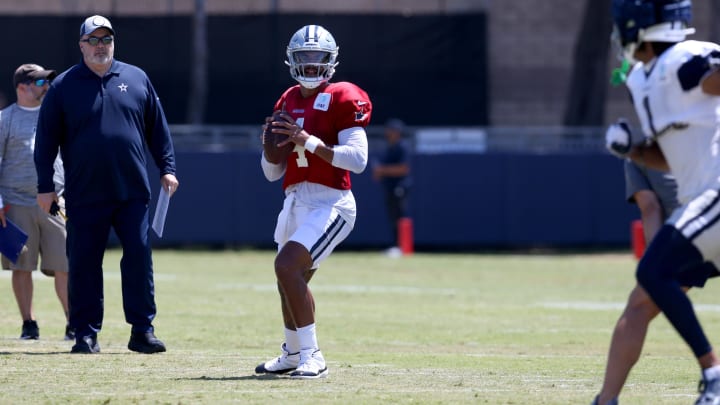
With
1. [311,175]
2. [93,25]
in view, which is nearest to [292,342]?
[311,175]

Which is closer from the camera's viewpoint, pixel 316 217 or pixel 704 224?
pixel 704 224

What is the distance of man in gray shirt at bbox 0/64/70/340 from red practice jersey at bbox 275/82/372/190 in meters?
3.51

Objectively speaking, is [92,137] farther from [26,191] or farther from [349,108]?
[349,108]

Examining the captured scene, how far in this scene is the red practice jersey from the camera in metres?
8.45

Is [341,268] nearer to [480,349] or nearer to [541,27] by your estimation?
[480,349]

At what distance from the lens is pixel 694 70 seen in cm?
653

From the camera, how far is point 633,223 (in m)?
24.4

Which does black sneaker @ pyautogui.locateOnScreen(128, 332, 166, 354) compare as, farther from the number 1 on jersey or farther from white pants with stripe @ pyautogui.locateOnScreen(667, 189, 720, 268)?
white pants with stripe @ pyautogui.locateOnScreen(667, 189, 720, 268)

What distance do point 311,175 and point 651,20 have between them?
2626 millimetres

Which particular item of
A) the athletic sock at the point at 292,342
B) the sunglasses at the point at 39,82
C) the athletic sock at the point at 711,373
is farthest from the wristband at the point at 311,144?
the sunglasses at the point at 39,82

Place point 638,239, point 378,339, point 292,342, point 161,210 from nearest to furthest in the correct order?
point 292,342, point 161,210, point 378,339, point 638,239

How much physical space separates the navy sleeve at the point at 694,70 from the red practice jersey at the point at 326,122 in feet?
8.13

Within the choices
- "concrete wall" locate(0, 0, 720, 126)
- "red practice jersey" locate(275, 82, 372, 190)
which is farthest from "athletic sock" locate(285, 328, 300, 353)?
"concrete wall" locate(0, 0, 720, 126)

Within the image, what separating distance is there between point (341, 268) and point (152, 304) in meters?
11.1
